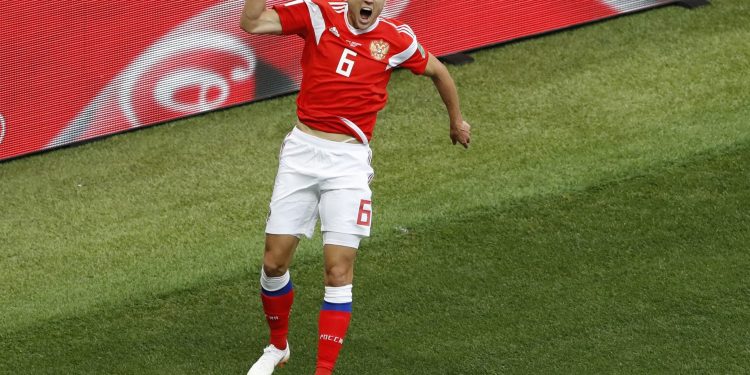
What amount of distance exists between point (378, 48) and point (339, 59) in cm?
23

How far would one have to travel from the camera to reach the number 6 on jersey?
692 cm

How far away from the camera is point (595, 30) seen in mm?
11945

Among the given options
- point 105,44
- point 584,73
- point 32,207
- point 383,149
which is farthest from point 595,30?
point 32,207

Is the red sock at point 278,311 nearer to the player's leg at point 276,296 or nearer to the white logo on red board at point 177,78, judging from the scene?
the player's leg at point 276,296

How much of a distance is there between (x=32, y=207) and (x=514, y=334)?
158 inches

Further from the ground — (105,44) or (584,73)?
(105,44)

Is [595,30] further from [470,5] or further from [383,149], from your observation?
[383,149]

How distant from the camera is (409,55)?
7043mm

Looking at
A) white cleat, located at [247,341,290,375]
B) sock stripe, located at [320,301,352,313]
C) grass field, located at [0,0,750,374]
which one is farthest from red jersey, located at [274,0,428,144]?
grass field, located at [0,0,750,374]

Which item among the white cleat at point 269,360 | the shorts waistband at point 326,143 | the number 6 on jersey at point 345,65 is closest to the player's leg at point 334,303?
the white cleat at point 269,360

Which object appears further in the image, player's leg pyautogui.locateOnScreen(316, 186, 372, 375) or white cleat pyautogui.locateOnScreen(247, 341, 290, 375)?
white cleat pyautogui.locateOnScreen(247, 341, 290, 375)

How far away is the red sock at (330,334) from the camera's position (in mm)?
6766

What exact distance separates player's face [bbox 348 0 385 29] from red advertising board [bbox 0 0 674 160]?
3748 mm

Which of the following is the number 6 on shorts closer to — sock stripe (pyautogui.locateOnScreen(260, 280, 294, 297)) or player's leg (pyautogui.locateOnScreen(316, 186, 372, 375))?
player's leg (pyautogui.locateOnScreen(316, 186, 372, 375))
